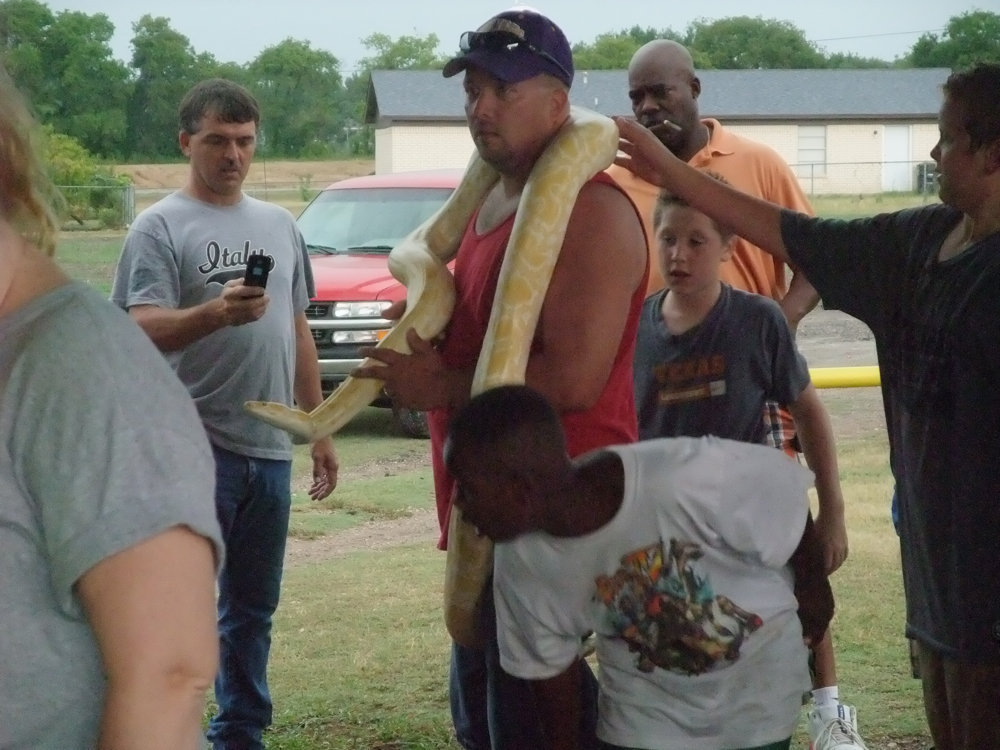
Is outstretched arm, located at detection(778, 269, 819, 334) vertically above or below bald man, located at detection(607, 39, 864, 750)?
below

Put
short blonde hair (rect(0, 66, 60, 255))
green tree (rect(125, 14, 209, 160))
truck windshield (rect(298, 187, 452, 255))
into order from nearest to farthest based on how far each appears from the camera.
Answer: short blonde hair (rect(0, 66, 60, 255))
truck windshield (rect(298, 187, 452, 255))
green tree (rect(125, 14, 209, 160))

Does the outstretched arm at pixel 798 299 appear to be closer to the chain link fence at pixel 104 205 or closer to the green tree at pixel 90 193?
the green tree at pixel 90 193

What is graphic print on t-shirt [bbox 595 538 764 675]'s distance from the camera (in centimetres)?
236

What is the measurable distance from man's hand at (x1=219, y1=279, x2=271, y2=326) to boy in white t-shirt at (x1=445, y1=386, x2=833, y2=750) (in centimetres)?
155

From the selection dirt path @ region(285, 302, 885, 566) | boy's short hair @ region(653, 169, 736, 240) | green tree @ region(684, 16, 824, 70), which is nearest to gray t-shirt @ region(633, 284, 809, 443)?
boy's short hair @ region(653, 169, 736, 240)

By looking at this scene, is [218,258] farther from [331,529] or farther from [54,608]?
[331,529]

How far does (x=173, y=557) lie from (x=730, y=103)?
40.6 metres

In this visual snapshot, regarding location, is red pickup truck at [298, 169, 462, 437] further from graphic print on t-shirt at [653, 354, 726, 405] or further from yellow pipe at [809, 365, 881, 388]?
graphic print on t-shirt at [653, 354, 726, 405]

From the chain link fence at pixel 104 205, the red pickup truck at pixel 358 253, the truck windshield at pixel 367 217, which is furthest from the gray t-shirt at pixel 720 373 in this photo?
the chain link fence at pixel 104 205

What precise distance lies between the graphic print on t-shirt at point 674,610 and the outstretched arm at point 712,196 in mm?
1032

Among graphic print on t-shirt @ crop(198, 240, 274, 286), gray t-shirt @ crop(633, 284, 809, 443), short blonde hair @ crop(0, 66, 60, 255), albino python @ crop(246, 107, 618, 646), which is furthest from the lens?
graphic print on t-shirt @ crop(198, 240, 274, 286)

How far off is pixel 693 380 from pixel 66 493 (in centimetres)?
242

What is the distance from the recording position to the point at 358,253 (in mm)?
11258

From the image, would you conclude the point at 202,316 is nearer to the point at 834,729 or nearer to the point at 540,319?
the point at 540,319
